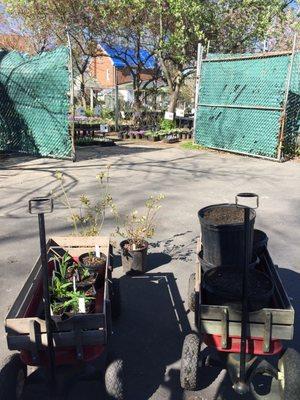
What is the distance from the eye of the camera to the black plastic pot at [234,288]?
114 inches

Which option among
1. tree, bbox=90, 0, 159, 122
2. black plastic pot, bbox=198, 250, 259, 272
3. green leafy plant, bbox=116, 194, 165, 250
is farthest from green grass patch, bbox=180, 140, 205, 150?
black plastic pot, bbox=198, 250, 259, 272

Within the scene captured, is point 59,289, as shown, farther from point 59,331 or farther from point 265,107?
point 265,107

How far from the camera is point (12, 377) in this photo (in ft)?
8.99

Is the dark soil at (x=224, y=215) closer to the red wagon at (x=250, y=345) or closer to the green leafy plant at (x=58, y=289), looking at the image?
the red wagon at (x=250, y=345)

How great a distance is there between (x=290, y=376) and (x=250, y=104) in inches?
442

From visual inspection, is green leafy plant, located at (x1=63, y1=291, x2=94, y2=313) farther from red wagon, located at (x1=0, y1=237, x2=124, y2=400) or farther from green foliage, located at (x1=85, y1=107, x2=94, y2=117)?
green foliage, located at (x1=85, y1=107, x2=94, y2=117)

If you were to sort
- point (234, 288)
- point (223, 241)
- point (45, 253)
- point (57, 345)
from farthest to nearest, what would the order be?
point (223, 241) < point (234, 288) < point (57, 345) < point (45, 253)

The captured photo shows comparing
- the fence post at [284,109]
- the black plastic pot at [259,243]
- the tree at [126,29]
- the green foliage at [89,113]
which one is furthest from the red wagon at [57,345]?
the green foliage at [89,113]

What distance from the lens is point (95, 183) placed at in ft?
29.8

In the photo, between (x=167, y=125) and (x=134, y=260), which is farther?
(x=167, y=125)

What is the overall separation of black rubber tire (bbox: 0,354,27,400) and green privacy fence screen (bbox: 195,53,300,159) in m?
10.3

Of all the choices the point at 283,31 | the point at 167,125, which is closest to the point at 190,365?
the point at 167,125

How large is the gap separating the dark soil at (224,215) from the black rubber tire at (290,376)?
1313 millimetres

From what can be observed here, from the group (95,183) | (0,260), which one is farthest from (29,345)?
(95,183)
